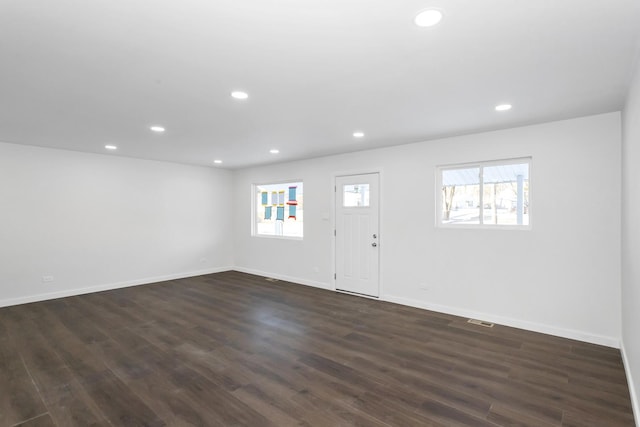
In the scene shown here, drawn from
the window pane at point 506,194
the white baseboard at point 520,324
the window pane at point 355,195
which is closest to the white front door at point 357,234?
the window pane at point 355,195

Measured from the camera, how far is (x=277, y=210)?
277 inches

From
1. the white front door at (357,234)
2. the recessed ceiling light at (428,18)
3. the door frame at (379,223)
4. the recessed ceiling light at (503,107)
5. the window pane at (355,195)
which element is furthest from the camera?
the window pane at (355,195)

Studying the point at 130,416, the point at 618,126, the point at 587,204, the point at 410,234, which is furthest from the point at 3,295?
the point at 618,126

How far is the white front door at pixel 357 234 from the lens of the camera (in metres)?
5.25

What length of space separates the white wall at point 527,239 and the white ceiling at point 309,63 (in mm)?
435

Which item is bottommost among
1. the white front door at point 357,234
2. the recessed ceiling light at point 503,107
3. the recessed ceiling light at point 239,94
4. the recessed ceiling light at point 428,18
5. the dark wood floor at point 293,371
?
the dark wood floor at point 293,371

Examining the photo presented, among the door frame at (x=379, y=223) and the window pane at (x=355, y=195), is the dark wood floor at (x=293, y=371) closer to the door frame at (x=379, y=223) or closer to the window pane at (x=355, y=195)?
the door frame at (x=379, y=223)

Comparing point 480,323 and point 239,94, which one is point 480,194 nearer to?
point 480,323

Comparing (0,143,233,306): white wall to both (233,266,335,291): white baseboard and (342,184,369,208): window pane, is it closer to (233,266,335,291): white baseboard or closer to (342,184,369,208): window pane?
(233,266,335,291): white baseboard

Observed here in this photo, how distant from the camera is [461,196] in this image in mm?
4441

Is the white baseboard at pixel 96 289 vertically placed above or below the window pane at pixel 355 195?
below

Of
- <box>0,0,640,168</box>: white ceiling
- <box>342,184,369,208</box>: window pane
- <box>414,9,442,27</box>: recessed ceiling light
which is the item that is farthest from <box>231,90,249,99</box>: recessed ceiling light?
<box>342,184,369,208</box>: window pane

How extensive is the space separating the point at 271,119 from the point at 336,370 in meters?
2.68

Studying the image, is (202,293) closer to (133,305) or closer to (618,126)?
(133,305)
